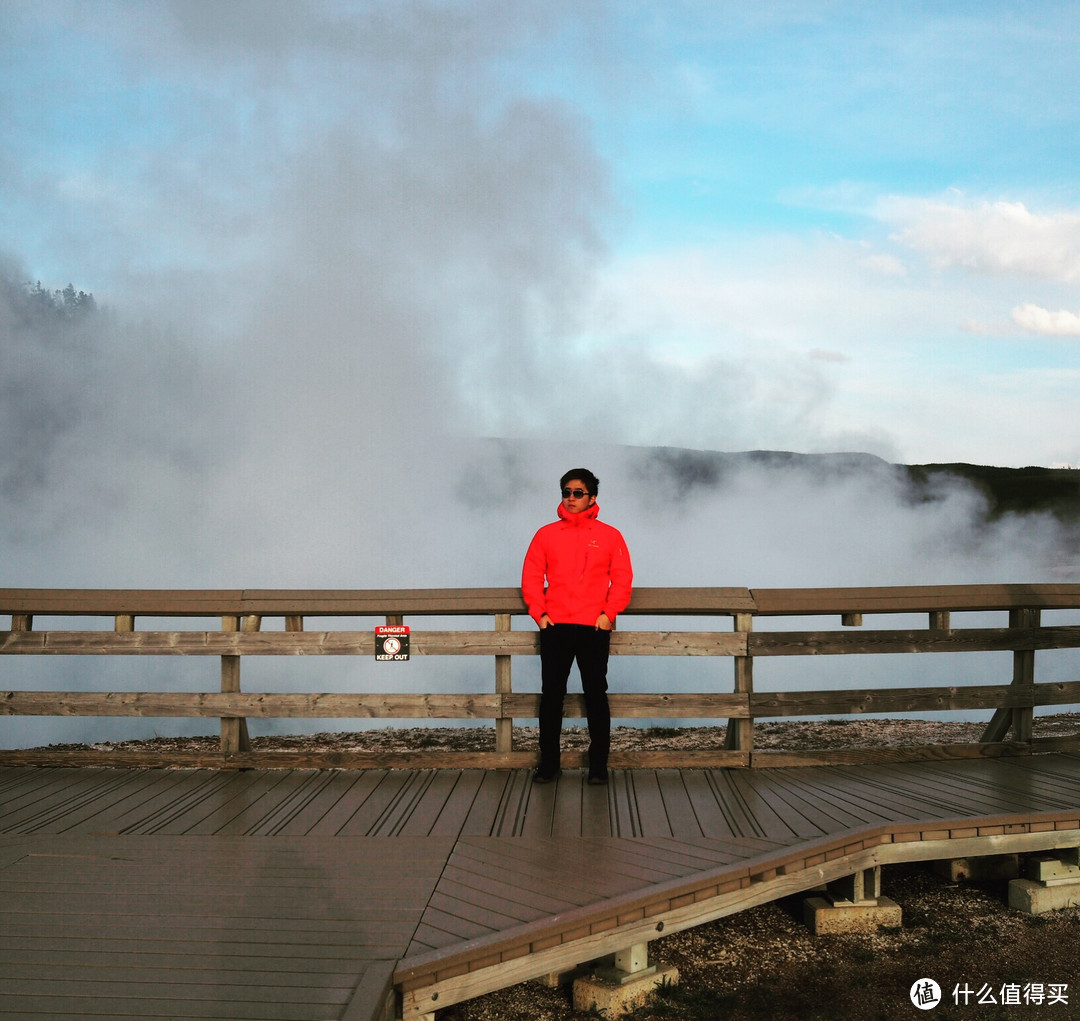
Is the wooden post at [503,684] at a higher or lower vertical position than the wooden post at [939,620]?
lower

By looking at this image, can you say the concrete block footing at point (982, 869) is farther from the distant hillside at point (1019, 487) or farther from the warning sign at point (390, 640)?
the distant hillside at point (1019, 487)

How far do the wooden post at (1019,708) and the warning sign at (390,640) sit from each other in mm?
3435

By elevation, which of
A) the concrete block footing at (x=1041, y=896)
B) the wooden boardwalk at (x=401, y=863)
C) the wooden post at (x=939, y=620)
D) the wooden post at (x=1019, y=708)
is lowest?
the concrete block footing at (x=1041, y=896)

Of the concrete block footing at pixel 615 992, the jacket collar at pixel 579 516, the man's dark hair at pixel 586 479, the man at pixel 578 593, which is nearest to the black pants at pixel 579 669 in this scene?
the man at pixel 578 593

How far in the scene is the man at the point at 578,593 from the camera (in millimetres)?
4992

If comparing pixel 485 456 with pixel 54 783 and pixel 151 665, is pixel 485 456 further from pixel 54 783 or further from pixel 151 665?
pixel 54 783

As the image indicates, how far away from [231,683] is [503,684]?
5.06 feet

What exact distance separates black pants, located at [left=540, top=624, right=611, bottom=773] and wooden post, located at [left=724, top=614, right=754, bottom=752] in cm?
78

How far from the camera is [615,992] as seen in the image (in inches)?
143

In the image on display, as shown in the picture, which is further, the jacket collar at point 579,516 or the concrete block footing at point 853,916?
the jacket collar at point 579,516

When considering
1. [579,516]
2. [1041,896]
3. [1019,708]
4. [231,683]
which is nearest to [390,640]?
[231,683]

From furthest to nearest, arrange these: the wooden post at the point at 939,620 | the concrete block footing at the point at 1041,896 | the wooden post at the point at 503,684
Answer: the wooden post at the point at 939,620 < the wooden post at the point at 503,684 < the concrete block footing at the point at 1041,896

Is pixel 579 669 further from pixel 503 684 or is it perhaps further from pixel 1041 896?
pixel 1041 896

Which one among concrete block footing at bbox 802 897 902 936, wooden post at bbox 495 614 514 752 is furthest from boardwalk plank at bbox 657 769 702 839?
wooden post at bbox 495 614 514 752
